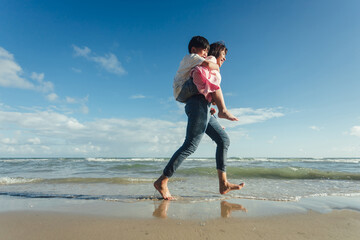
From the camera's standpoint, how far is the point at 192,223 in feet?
4.96

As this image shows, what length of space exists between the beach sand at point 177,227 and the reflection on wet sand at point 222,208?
0.13 metres

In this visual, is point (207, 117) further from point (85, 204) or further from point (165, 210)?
point (85, 204)

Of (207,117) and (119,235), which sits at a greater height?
(207,117)

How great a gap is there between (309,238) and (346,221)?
577 mm

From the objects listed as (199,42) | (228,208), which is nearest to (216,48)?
(199,42)

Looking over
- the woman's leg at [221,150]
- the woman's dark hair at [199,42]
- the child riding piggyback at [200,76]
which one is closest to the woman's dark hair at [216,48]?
the child riding piggyback at [200,76]

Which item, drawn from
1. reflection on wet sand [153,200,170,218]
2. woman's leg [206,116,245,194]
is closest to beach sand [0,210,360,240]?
reflection on wet sand [153,200,170,218]

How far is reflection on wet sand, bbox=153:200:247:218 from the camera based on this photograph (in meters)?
1.74

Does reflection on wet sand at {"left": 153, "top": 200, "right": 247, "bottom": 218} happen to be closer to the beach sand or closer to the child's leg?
the beach sand

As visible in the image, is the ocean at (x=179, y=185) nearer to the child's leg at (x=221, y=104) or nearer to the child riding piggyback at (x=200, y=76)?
the child's leg at (x=221, y=104)

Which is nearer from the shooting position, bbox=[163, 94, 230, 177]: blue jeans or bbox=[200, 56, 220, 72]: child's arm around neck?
bbox=[200, 56, 220, 72]: child's arm around neck

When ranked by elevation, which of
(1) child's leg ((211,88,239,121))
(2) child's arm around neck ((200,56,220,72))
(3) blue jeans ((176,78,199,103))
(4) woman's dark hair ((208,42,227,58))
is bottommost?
(1) child's leg ((211,88,239,121))

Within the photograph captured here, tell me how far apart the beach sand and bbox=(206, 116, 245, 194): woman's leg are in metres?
0.72

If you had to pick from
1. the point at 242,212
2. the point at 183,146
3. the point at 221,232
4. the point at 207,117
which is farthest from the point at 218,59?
the point at 221,232
